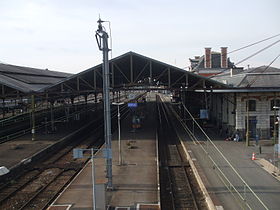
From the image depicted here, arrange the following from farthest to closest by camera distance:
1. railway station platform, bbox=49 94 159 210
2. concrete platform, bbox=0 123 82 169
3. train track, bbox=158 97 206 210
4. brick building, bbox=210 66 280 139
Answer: brick building, bbox=210 66 280 139 → concrete platform, bbox=0 123 82 169 → train track, bbox=158 97 206 210 → railway station platform, bbox=49 94 159 210

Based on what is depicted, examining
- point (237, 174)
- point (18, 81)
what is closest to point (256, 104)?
point (237, 174)

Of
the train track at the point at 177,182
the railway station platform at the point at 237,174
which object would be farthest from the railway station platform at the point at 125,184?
the railway station platform at the point at 237,174

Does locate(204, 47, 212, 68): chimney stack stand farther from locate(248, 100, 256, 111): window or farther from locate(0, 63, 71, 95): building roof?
locate(248, 100, 256, 111): window

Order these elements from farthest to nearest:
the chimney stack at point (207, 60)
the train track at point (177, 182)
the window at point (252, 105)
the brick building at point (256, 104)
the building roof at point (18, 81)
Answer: the chimney stack at point (207, 60) → the building roof at point (18, 81) → the window at point (252, 105) → the brick building at point (256, 104) → the train track at point (177, 182)

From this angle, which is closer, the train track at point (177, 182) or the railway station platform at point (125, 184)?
the railway station platform at point (125, 184)

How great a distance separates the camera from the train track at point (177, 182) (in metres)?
14.2

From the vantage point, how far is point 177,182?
17.4 m

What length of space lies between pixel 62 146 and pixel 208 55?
48.6 m

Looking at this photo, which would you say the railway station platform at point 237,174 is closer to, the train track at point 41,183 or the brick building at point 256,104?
the brick building at point 256,104

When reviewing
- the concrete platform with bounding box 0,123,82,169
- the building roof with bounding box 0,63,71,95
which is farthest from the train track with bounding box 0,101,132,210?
the building roof with bounding box 0,63,71,95

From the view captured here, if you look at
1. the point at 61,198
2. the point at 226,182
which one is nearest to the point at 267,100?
the point at 226,182

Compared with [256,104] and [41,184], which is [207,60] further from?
[41,184]

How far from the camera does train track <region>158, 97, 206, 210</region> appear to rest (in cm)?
1417

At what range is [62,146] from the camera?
91.2 ft
